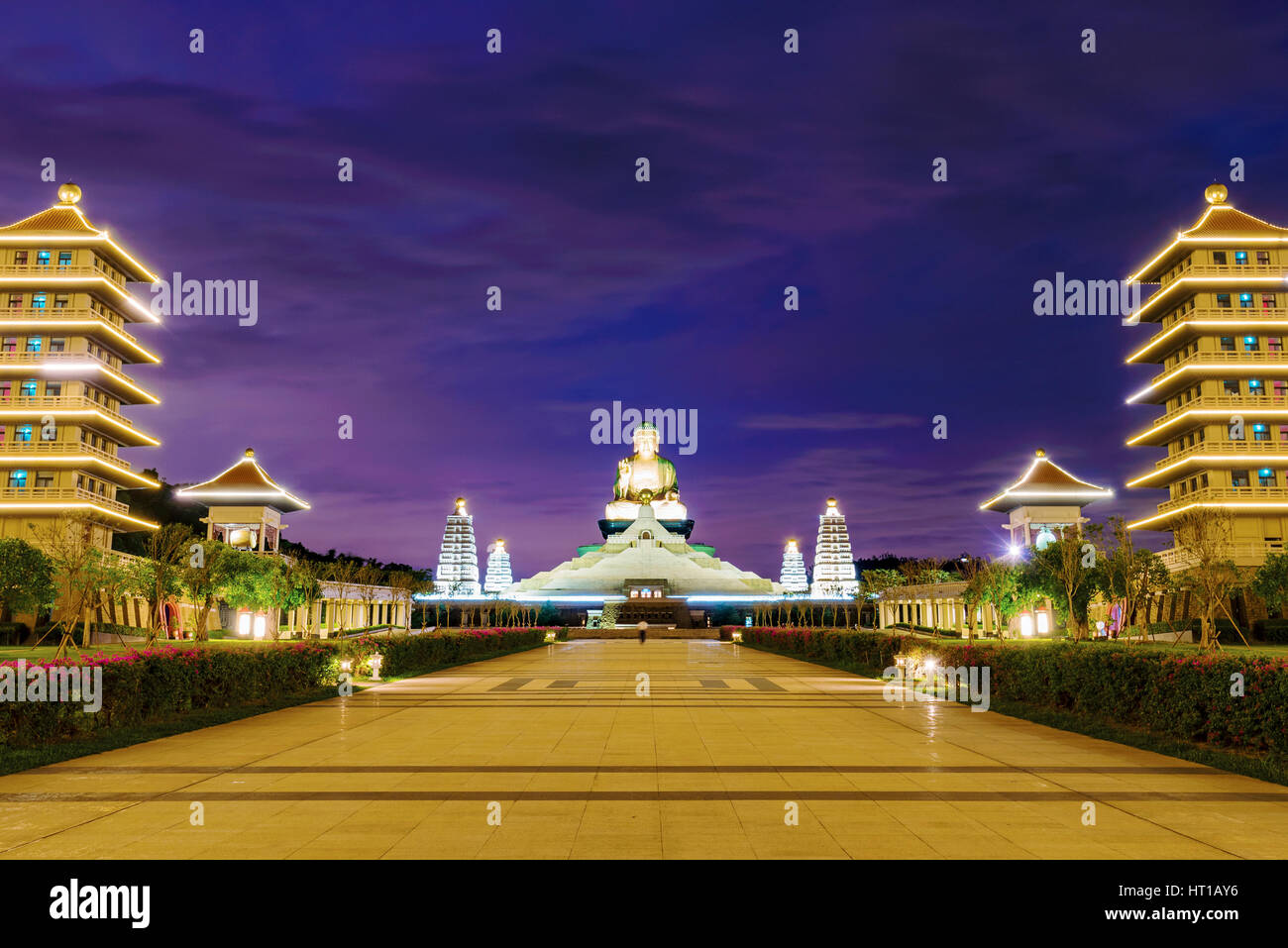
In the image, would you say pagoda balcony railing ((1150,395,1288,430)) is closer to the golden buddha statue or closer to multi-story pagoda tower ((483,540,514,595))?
the golden buddha statue

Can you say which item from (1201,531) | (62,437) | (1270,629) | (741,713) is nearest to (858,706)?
(741,713)

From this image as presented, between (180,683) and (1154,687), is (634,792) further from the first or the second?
(180,683)

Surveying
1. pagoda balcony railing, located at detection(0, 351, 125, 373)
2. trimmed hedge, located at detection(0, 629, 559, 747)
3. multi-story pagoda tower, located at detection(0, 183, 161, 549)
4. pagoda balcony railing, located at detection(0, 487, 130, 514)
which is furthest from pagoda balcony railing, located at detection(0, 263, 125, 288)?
trimmed hedge, located at detection(0, 629, 559, 747)

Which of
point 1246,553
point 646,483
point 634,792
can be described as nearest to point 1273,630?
point 1246,553

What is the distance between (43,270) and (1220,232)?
59.2 meters

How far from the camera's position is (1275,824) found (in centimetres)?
761

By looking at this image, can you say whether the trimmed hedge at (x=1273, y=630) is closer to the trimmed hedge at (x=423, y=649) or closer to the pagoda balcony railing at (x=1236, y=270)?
the pagoda balcony railing at (x=1236, y=270)

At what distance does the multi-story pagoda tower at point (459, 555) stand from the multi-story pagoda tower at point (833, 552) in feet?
119

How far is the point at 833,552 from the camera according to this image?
98.1 meters

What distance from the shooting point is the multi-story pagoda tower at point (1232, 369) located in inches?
1767
